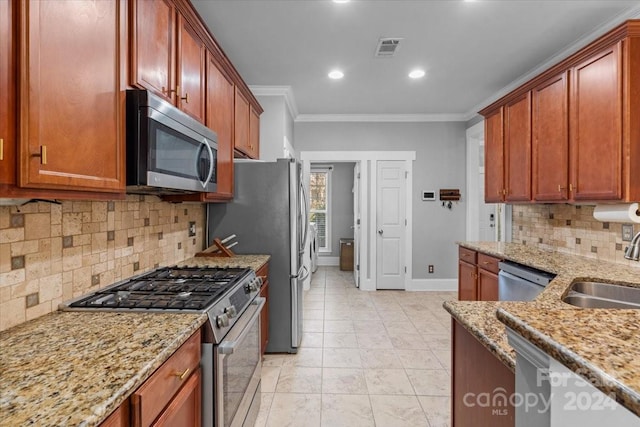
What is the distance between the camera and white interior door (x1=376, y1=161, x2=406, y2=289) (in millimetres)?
5164

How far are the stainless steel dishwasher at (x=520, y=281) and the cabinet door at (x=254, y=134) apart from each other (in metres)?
2.49

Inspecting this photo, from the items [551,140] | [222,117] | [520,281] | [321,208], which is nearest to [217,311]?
[222,117]

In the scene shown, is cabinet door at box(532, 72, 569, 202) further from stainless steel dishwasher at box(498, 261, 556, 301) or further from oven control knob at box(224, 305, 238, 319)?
oven control knob at box(224, 305, 238, 319)

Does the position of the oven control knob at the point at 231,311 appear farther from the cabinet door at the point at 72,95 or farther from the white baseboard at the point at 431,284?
the white baseboard at the point at 431,284

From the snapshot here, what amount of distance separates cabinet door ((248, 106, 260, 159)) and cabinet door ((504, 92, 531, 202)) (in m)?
2.49

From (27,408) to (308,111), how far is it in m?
4.63

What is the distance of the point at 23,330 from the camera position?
1146 mm

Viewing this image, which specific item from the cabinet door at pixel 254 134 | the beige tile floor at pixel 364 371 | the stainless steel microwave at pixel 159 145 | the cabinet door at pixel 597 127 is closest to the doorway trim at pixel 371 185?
the beige tile floor at pixel 364 371

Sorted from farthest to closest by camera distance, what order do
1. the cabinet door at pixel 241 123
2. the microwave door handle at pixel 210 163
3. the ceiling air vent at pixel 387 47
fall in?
the cabinet door at pixel 241 123
the ceiling air vent at pixel 387 47
the microwave door handle at pixel 210 163

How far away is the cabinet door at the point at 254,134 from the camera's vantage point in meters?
3.41

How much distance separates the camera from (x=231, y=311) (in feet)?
5.01

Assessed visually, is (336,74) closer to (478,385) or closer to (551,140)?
(551,140)

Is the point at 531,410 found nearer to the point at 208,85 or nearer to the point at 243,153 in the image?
the point at 208,85

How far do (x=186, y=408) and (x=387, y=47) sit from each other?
9.58ft
